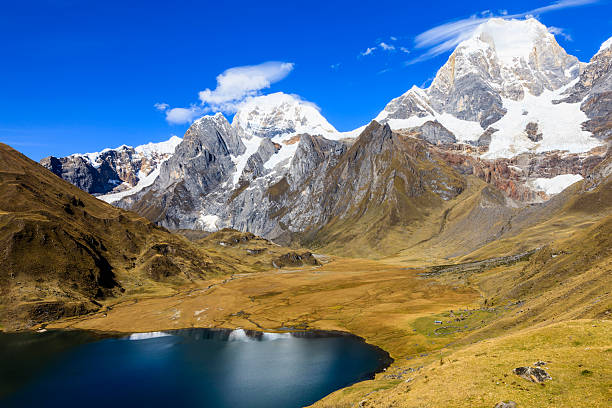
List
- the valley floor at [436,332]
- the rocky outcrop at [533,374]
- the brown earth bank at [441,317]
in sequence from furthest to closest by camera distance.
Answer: the brown earth bank at [441,317] → the valley floor at [436,332] → the rocky outcrop at [533,374]

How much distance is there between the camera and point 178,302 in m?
193

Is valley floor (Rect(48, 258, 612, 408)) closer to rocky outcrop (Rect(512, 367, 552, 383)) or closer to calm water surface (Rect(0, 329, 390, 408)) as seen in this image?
rocky outcrop (Rect(512, 367, 552, 383))

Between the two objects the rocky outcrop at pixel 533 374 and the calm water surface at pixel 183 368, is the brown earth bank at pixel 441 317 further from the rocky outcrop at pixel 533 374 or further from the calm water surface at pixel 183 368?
the calm water surface at pixel 183 368

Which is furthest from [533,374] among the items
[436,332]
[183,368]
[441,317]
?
[183,368]

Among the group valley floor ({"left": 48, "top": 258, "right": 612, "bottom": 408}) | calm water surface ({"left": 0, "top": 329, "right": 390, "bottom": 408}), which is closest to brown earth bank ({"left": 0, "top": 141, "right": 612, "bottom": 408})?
valley floor ({"left": 48, "top": 258, "right": 612, "bottom": 408})

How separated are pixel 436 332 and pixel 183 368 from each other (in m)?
70.2

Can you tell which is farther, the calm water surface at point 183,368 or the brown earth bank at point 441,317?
the calm water surface at point 183,368

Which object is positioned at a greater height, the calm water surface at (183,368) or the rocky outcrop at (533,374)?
the rocky outcrop at (533,374)

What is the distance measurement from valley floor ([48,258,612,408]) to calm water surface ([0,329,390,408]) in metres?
10.9

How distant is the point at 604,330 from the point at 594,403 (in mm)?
17858

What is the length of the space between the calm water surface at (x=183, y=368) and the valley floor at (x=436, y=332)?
35.9 ft

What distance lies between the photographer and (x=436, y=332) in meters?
106

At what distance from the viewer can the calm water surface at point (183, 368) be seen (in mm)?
79375

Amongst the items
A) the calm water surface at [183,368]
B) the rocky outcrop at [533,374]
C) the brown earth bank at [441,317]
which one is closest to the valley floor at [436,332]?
the brown earth bank at [441,317]
